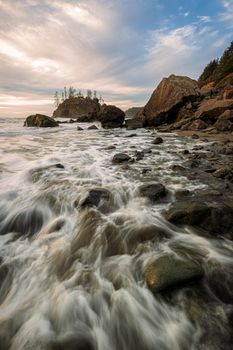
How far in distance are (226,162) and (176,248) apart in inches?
204

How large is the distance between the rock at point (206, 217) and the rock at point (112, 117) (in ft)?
87.3

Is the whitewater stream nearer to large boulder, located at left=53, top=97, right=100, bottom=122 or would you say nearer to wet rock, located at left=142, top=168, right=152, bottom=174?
wet rock, located at left=142, top=168, right=152, bottom=174

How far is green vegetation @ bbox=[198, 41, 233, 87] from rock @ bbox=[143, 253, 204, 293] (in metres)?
44.3

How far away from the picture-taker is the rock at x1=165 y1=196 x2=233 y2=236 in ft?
12.7

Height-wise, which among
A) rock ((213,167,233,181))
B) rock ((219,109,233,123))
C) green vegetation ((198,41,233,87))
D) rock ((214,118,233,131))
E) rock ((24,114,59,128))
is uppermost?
green vegetation ((198,41,233,87))

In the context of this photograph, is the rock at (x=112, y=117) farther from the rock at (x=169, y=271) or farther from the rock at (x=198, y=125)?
the rock at (x=169, y=271)

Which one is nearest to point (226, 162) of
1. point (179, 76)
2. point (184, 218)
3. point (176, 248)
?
point (184, 218)

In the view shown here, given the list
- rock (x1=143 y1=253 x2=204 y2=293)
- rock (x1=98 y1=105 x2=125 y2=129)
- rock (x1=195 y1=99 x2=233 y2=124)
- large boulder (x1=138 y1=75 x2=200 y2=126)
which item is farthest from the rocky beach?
rock (x1=98 y1=105 x2=125 y2=129)

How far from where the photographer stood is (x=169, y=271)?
2.84 meters

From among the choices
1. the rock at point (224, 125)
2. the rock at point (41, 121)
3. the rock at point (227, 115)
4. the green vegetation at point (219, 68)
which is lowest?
the rock at point (41, 121)

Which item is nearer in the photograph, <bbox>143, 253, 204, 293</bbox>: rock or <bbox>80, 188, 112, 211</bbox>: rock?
<bbox>143, 253, 204, 293</bbox>: rock

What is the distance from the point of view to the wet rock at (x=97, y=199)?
4855 millimetres

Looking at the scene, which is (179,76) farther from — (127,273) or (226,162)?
(127,273)

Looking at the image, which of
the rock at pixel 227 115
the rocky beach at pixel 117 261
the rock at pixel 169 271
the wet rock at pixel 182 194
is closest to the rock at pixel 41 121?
the rock at pixel 227 115
